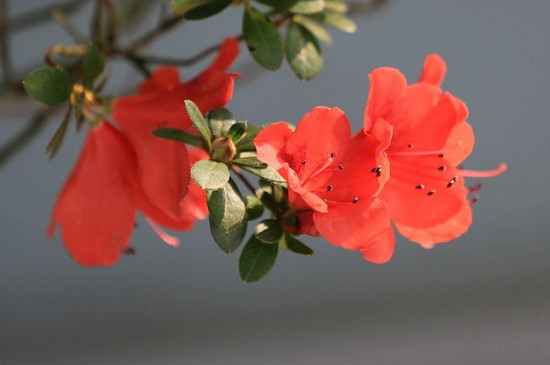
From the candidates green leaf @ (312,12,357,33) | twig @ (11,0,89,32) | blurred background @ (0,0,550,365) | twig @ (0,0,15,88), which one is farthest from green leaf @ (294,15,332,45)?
blurred background @ (0,0,550,365)

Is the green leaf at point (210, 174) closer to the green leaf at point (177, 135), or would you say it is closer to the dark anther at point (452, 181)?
the green leaf at point (177, 135)

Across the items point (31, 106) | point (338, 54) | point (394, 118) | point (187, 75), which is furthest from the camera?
point (338, 54)

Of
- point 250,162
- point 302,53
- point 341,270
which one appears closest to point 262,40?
point 302,53

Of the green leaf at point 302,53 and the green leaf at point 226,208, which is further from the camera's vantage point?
the green leaf at point 302,53

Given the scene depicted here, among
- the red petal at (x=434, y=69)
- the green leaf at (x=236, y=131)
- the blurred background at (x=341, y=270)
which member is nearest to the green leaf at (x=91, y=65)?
the green leaf at (x=236, y=131)

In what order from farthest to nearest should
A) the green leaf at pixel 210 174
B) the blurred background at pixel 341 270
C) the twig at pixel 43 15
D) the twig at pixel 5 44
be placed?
the blurred background at pixel 341 270, the twig at pixel 43 15, the twig at pixel 5 44, the green leaf at pixel 210 174

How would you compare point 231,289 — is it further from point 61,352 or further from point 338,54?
point 338,54

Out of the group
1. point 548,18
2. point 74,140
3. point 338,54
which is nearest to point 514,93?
point 548,18
